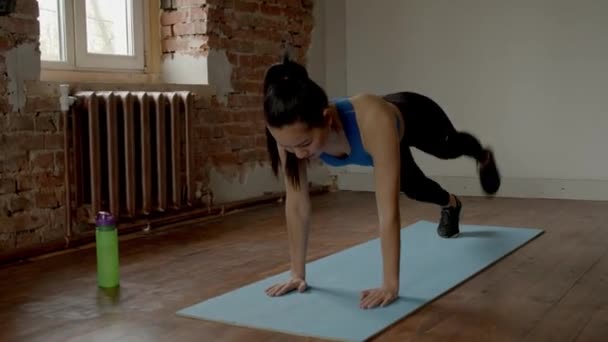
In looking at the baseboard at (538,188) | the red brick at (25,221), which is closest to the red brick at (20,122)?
the red brick at (25,221)

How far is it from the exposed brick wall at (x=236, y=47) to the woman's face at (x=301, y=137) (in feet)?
6.93

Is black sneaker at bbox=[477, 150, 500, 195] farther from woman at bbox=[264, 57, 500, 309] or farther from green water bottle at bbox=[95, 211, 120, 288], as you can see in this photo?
green water bottle at bbox=[95, 211, 120, 288]

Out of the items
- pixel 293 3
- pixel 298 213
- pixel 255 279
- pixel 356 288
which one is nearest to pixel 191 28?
pixel 293 3

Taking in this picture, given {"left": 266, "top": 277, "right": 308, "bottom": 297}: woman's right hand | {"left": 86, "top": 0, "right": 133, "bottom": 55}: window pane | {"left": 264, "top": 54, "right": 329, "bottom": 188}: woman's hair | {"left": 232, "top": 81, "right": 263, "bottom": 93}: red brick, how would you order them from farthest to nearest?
{"left": 232, "top": 81, "right": 263, "bottom": 93}: red brick
{"left": 86, "top": 0, "right": 133, "bottom": 55}: window pane
{"left": 266, "top": 277, "right": 308, "bottom": 297}: woman's right hand
{"left": 264, "top": 54, "right": 329, "bottom": 188}: woman's hair

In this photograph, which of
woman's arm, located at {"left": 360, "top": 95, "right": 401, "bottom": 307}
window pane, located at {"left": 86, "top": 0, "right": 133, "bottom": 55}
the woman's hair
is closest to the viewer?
the woman's hair

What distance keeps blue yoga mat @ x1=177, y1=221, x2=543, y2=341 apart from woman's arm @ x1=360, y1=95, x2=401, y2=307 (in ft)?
0.42

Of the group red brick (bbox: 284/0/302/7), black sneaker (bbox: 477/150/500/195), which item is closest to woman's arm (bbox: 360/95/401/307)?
black sneaker (bbox: 477/150/500/195)

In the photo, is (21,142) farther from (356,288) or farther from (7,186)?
(356,288)

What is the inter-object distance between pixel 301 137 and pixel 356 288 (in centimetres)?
63

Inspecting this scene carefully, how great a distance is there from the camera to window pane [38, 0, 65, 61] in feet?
10.6

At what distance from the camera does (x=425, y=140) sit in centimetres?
255

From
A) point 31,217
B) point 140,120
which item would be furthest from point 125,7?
point 31,217

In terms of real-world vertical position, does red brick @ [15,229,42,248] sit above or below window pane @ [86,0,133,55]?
below

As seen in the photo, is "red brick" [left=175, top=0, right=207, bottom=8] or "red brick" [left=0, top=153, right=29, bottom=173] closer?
"red brick" [left=0, top=153, right=29, bottom=173]
